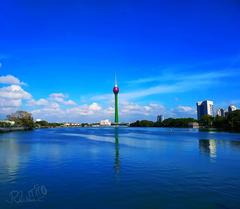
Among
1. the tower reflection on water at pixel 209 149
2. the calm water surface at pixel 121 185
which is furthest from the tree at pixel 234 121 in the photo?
the calm water surface at pixel 121 185

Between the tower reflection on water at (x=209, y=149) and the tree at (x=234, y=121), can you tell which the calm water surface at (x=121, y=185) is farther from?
the tree at (x=234, y=121)

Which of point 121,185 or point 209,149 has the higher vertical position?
point 209,149

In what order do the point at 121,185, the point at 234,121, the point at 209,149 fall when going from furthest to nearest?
1. the point at 234,121
2. the point at 209,149
3. the point at 121,185

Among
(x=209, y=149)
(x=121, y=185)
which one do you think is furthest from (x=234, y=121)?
(x=121, y=185)

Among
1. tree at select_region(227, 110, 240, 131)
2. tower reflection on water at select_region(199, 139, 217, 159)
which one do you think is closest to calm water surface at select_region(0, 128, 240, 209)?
tower reflection on water at select_region(199, 139, 217, 159)

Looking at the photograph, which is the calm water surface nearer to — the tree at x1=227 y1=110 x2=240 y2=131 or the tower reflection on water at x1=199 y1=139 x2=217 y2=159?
the tower reflection on water at x1=199 y1=139 x2=217 y2=159

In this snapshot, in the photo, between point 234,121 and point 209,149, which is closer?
point 209,149

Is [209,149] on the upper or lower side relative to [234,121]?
lower

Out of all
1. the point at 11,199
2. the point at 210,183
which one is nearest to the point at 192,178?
the point at 210,183

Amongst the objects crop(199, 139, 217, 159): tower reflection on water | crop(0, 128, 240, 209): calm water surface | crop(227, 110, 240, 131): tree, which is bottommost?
crop(0, 128, 240, 209): calm water surface

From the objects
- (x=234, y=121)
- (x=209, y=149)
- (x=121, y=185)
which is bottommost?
(x=121, y=185)

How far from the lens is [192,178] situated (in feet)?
78.2

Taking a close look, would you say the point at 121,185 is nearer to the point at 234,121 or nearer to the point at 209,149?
the point at 209,149

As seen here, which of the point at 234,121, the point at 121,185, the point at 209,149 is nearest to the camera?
the point at 121,185
